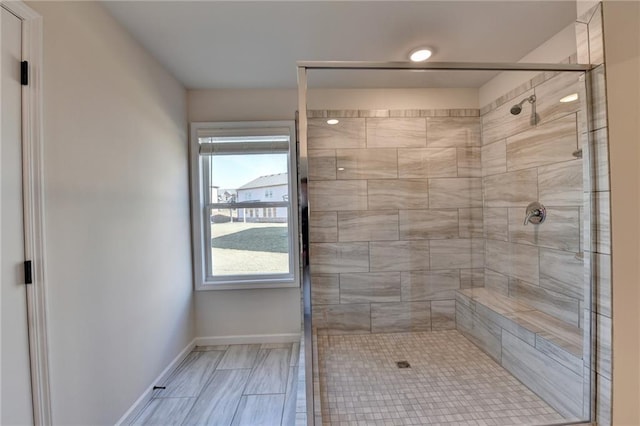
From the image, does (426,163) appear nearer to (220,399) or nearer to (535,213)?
(535,213)

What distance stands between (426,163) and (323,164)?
36.5 inches

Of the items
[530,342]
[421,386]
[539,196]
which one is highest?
[539,196]

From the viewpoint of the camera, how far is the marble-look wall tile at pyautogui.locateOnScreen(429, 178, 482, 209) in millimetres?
2561

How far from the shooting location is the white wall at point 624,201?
1259mm

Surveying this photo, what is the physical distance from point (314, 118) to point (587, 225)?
192cm

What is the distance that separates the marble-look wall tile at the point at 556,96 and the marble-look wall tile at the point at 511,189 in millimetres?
393

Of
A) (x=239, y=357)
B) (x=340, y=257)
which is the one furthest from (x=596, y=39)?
(x=239, y=357)

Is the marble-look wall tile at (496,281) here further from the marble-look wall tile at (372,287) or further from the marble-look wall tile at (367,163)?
the marble-look wall tile at (367,163)

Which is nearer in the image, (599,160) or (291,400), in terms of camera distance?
(599,160)

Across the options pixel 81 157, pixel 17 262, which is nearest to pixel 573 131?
pixel 81 157

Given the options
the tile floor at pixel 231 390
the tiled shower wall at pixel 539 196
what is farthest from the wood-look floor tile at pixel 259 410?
the tiled shower wall at pixel 539 196

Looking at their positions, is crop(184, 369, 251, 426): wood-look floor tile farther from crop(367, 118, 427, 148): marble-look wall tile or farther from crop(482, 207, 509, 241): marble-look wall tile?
crop(482, 207, 509, 241): marble-look wall tile

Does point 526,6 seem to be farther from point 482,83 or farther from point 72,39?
point 72,39

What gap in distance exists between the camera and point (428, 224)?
2.57m
